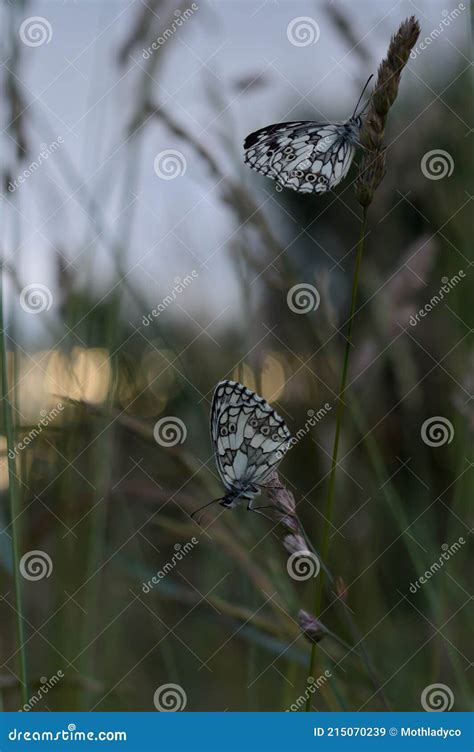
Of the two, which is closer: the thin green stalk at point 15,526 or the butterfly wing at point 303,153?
the thin green stalk at point 15,526

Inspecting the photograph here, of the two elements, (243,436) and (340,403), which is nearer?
(340,403)

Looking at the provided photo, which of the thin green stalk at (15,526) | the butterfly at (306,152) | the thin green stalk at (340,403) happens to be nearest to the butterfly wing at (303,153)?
the butterfly at (306,152)

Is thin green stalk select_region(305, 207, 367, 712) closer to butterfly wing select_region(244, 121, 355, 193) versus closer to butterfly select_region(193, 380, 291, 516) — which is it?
butterfly select_region(193, 380, 291, 516)

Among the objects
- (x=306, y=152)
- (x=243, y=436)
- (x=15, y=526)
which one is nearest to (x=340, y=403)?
(x=243, y=436)

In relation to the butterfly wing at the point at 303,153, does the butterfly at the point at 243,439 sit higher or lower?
lower

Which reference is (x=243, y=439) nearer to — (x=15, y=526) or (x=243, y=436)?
(x=243, y=436)

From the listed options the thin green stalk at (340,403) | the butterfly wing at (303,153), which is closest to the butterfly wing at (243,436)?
the thin green stalk at (340,403)

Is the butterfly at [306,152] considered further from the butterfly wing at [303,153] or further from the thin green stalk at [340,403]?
the thin green stalk at [340,403]

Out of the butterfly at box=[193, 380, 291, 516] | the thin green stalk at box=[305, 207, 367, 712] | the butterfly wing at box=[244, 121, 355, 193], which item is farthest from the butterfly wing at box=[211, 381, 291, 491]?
the butterfly wing at box=[244, 121, 355, 193]
